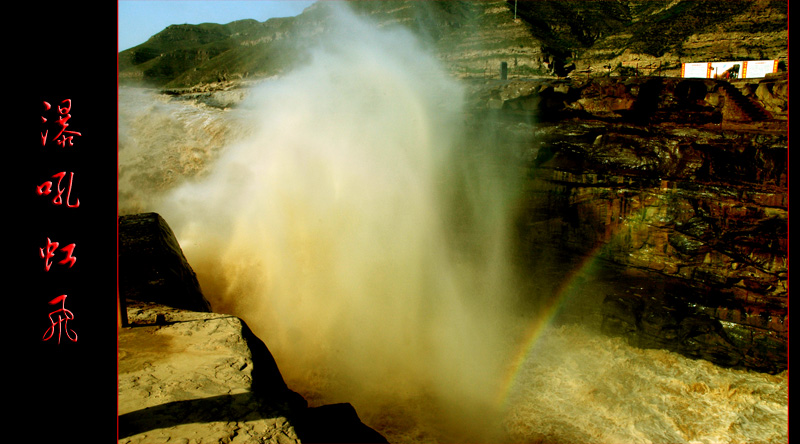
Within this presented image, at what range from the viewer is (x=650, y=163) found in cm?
978

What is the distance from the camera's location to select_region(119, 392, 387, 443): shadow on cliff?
451 cm

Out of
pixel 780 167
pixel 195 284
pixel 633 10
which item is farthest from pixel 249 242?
pixel 633 10

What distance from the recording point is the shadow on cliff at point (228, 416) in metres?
4.51

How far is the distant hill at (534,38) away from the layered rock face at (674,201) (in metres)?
12.3

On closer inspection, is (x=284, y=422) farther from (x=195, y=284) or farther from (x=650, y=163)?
(x=650, y=163)

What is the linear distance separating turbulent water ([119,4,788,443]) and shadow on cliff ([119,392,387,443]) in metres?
2.18
